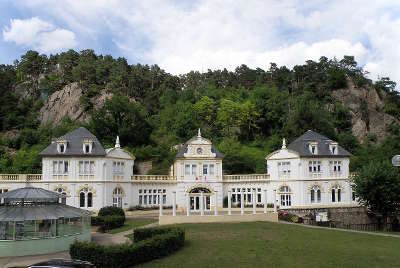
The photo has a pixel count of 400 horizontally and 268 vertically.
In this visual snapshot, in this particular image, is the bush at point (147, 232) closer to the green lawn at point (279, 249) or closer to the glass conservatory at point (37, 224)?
the green lawn at point (279, 249)

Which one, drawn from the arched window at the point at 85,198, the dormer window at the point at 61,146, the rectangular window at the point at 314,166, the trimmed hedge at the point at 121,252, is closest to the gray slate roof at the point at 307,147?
the rectangular window at the point at 314,166

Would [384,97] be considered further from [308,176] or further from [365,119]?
[308,176]

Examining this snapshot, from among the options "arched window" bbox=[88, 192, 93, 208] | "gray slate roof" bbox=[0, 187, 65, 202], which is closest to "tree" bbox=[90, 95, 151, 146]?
"arched window" bbox=[88, 192, 93, 208]

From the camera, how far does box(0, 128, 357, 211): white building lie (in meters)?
46.8

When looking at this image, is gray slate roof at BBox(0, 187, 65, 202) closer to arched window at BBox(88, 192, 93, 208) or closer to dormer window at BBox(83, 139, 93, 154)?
arched window at BBox(88, 192, 93, 208)

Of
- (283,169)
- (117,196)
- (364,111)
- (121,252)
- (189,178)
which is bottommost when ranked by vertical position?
(121,252)

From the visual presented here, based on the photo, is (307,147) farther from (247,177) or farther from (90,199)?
(90,199)

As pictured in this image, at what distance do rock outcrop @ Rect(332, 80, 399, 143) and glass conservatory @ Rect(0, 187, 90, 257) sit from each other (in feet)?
222

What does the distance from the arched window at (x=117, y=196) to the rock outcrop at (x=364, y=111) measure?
53238 millimetres

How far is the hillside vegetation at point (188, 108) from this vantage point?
66500 millimetres

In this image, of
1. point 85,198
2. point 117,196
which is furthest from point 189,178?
point 85,198

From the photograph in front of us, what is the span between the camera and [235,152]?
61.2 metres

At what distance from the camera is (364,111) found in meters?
86.6

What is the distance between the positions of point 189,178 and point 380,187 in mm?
22447
